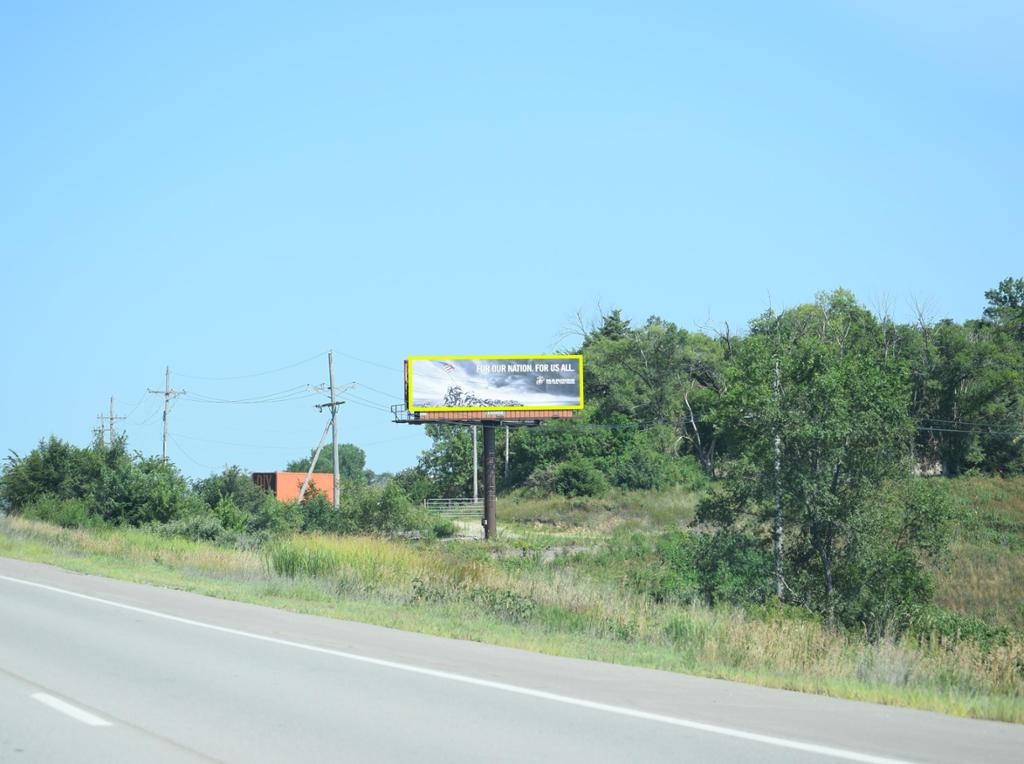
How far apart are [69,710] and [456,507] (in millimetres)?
77511

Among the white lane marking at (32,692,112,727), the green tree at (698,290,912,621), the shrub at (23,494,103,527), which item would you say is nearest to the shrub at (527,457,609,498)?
the shrub at (23,494,103,527)

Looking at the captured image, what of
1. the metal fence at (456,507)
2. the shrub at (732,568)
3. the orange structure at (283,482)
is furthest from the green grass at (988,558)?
the orange structure at (283,482)

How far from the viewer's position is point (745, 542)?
32.8m

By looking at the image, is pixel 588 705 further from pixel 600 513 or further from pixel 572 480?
pixel 572 480

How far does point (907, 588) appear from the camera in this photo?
29500mm

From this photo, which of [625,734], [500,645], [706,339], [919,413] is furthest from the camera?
[706,339]

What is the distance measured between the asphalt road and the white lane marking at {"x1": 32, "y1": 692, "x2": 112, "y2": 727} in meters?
0.03

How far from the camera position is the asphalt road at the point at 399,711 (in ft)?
25.3

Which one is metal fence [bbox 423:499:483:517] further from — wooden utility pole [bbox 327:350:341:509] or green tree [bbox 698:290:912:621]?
green tree [bbox 698:290:912:621]

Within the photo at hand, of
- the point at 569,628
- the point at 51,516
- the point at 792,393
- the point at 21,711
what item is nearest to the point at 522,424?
the point at 51,516

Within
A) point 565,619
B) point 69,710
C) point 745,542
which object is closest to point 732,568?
point 745,542

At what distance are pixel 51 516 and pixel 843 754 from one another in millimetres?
48292

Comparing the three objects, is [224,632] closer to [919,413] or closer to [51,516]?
[51,516]

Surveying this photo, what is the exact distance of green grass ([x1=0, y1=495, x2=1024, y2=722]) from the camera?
11.9 metres
